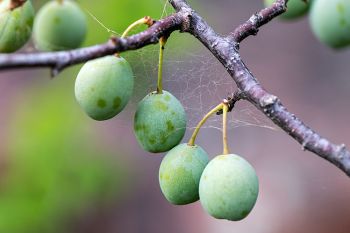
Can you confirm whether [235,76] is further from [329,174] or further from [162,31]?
[329,174]

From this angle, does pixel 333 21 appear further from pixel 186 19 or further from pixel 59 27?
pixel 59 27

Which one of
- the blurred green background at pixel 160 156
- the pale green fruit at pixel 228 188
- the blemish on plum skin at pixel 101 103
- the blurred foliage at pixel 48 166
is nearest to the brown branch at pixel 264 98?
the pale green fruit at pixel 228 188

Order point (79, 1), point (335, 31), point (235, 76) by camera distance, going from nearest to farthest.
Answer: point (235, 76) < point (335, 31) < point (79, 1)

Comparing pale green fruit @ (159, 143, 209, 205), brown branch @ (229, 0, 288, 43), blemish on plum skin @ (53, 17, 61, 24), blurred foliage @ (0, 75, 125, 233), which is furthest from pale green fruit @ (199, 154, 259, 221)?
blurred foliage @ (0, 75, 125, 233)

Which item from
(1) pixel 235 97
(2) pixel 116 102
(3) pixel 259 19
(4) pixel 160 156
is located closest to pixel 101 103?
(2) pixel 116 102

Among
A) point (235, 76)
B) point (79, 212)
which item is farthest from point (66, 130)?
point (235, 76)

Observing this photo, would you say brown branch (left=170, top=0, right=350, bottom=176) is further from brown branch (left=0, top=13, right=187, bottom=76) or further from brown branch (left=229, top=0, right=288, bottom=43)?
brown branch (left=0, top=13, right=187, bottom=76)

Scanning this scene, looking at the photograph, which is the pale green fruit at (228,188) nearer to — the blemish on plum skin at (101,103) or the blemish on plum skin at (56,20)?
the blemish on plum skin at (101,103)
